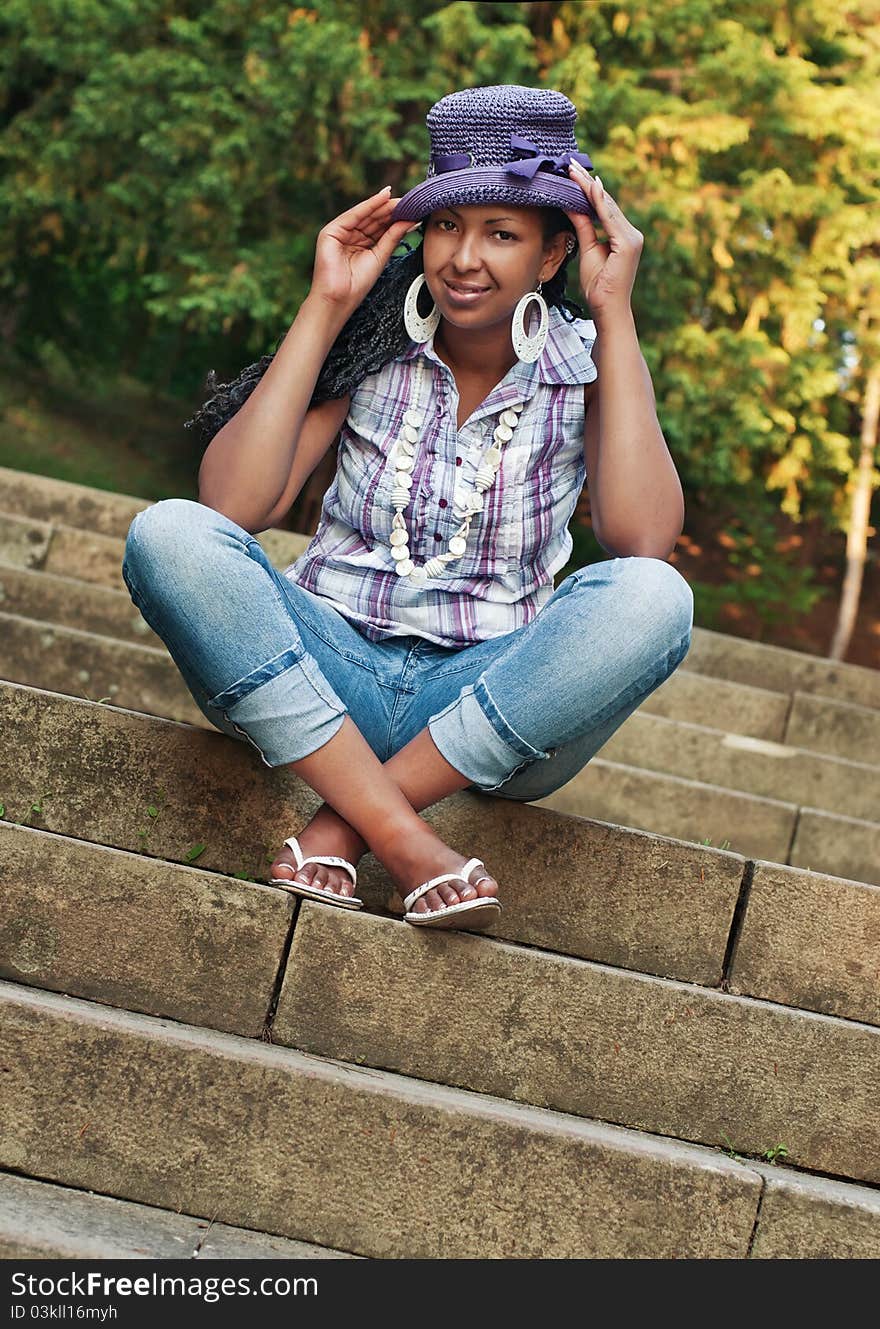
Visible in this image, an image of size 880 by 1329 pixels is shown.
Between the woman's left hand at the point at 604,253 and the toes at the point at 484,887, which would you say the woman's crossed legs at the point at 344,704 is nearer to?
the toes at the point at 484,887

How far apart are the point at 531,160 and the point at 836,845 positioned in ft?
7.52

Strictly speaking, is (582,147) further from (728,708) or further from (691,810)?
(691,810)

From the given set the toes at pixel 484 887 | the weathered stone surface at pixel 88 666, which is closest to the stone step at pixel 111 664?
the weathered stone surface at pixel 88 666

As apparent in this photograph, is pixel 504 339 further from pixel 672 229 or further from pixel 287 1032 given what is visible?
pixel 672 229

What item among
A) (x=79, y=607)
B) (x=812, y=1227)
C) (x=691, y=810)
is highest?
(x=812, y=1227)

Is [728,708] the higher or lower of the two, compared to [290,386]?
lower

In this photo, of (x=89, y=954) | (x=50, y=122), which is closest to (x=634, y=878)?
(x=89, y=954)

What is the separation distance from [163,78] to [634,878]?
843 cm

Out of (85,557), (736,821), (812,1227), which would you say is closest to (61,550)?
(85,557)

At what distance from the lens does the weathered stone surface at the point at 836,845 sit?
393cm

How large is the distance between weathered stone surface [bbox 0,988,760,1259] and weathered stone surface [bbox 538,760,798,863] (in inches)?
77.0

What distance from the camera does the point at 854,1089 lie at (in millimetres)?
2176

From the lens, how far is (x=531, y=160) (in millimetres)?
2359

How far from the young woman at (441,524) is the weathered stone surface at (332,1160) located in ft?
0.99
